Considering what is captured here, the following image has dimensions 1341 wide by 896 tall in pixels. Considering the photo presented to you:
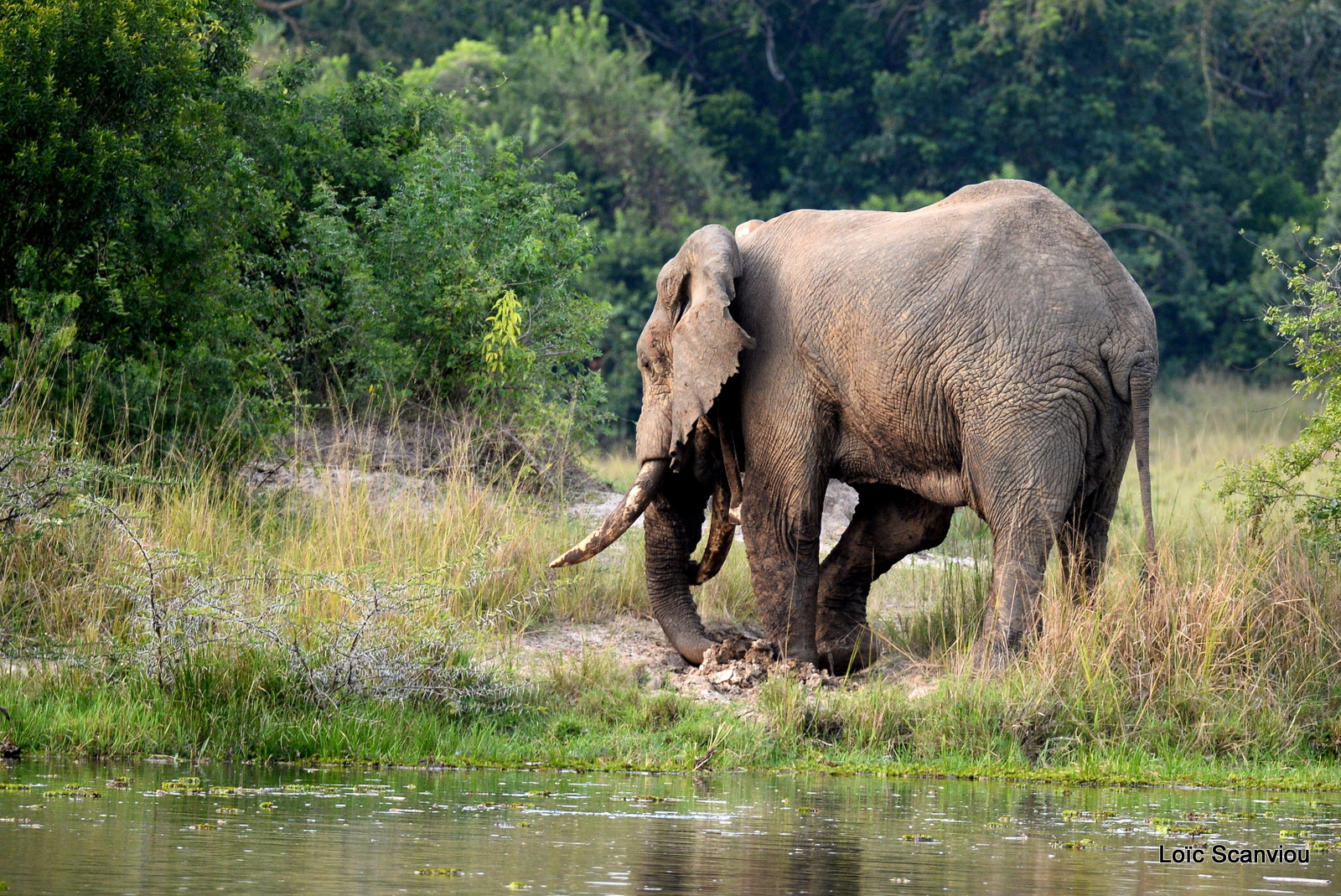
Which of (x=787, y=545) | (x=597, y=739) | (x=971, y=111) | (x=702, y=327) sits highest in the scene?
(x=971, y=111)

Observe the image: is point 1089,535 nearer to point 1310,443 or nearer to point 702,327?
point 1310,443

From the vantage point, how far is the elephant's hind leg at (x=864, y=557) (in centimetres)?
1015

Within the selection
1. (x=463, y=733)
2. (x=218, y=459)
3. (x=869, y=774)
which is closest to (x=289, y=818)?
(x=463, y=733)

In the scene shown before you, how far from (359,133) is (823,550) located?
18.1 feet

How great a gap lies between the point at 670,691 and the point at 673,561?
1320 mm

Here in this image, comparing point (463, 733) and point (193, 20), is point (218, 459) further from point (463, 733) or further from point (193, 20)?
point (463, 733)

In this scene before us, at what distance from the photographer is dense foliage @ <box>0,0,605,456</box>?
10.9 m

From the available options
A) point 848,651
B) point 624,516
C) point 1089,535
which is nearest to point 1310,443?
point 1089,535

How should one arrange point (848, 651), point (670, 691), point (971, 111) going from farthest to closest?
point (971, 111) → point (848, 651) → point (670, 691)

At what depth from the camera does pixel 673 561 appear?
34.0 ft

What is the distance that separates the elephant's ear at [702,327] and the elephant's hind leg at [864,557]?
1.09 meters

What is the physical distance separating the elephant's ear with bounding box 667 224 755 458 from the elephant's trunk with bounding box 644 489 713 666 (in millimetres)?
528

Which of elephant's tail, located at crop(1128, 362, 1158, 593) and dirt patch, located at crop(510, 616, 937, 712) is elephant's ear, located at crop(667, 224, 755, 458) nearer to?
dirt patch, located at crop(510, 616, 937, 712)

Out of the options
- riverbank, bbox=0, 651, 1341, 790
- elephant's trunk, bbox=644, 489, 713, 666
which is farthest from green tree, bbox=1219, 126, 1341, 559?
elephant's trunk, bbox=644, 489, 713, 666
